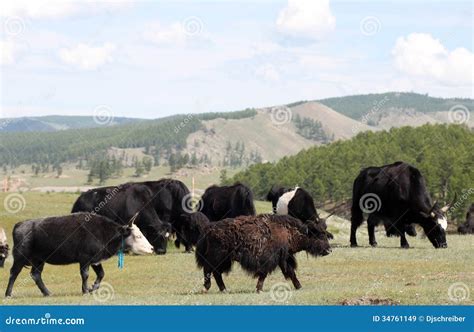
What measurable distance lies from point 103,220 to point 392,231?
560 inches

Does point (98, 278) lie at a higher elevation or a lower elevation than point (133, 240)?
lower

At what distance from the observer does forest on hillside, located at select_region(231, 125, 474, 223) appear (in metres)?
110

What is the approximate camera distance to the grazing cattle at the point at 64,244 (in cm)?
1927

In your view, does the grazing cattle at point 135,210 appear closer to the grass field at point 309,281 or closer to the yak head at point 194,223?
the grass field at point 309,281

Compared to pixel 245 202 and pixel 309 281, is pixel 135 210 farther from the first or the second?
pixel 309 281

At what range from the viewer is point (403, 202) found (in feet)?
97.7

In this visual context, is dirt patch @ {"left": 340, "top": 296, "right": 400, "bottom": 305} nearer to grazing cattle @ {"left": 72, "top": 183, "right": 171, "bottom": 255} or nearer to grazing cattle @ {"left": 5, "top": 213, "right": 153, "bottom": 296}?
grazing cattle @ {"left": 5, "top": 213, "right": 153, "bottom": 296}

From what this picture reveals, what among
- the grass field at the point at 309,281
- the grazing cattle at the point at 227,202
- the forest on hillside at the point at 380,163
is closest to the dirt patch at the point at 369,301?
the grass field at the point at 309,281

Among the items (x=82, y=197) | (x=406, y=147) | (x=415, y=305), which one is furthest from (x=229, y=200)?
(x=406, y=147)

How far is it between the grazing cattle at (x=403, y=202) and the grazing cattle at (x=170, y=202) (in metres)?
7.25

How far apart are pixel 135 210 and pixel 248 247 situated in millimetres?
14521

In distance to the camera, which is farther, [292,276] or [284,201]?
[284,201]

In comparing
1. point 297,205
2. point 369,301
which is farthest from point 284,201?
point 369,301

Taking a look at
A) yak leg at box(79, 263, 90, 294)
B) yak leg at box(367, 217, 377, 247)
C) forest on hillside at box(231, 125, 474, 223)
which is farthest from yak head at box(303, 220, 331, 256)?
forest on hillside at box(231, 125, 474, 223)
